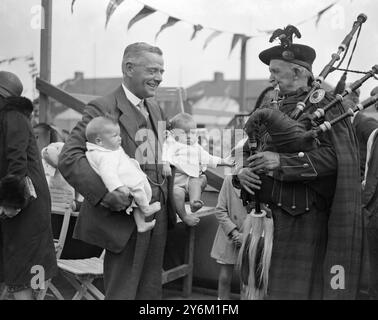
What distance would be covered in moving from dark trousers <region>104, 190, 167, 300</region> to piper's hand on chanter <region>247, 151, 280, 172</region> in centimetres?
58

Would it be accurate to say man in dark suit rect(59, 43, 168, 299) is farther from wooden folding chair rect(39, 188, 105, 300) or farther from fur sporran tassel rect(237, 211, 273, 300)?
wooden folding chair rect(39, 188, 105, 300)

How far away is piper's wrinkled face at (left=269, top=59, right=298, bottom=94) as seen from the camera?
9.16 feet

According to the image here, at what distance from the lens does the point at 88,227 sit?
263 centimetres

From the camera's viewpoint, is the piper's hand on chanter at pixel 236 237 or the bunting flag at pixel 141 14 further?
the bunting flag at pixel 141 14

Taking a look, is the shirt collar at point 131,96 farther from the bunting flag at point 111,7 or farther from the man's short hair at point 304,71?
the bunting flag at point 111,7

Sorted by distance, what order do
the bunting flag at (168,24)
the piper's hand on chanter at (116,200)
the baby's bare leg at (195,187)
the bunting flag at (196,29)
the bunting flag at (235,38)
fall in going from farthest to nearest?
1. the bunting flag at (235,38)
2. the bunting flag at (196,29)
3. the bunting flag at (168,24)
4. the baby's bare leg at (195,187)
5. the piper's hand on chanter at (116,200)

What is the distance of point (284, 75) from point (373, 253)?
1465 millimetres

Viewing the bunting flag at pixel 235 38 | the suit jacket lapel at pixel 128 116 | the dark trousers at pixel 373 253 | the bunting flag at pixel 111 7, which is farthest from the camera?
the bunting flag at pixel 235 38

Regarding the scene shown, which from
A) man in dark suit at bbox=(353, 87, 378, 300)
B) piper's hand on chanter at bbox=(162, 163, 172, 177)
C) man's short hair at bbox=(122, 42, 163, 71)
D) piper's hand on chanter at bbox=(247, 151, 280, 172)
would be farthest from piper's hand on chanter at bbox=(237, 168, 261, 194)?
man in dark suit at bbox=(353, 87, 378, 300)

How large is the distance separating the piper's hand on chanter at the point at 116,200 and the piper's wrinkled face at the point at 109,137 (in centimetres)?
24

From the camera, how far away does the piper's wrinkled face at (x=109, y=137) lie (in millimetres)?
2559

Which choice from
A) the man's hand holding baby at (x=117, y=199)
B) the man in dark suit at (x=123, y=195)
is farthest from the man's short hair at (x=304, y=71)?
the man's hand holding baby at (x=117, y=199)
